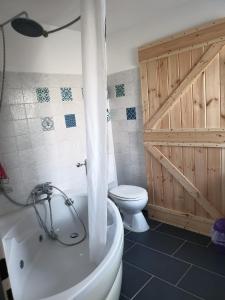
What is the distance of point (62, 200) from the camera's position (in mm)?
2504

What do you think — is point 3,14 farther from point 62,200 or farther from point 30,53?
point 62,200

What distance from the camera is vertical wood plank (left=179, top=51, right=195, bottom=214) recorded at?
2.30 meters

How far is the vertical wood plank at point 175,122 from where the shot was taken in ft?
7.81

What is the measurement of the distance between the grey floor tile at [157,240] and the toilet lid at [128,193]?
1.51 feet

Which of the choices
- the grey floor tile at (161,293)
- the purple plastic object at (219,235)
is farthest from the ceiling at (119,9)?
the grey floor tile at (161,293)

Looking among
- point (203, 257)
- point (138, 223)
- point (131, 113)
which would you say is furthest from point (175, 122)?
point (203, 257)

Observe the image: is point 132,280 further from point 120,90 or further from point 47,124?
point 120,90

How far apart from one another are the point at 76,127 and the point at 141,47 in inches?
47.1

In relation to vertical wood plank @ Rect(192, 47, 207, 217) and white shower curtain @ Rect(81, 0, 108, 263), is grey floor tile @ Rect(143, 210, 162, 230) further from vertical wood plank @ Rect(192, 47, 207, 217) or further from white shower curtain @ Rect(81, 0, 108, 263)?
white shower curtain @ Rect(81, 0, 108, 263)

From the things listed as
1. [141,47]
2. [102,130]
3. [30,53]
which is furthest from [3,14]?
[102,130]

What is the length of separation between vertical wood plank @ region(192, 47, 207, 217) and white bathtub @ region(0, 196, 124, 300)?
3.30ft

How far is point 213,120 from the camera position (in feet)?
7.27

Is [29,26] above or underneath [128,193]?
above

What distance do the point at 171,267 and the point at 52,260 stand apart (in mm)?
1103
